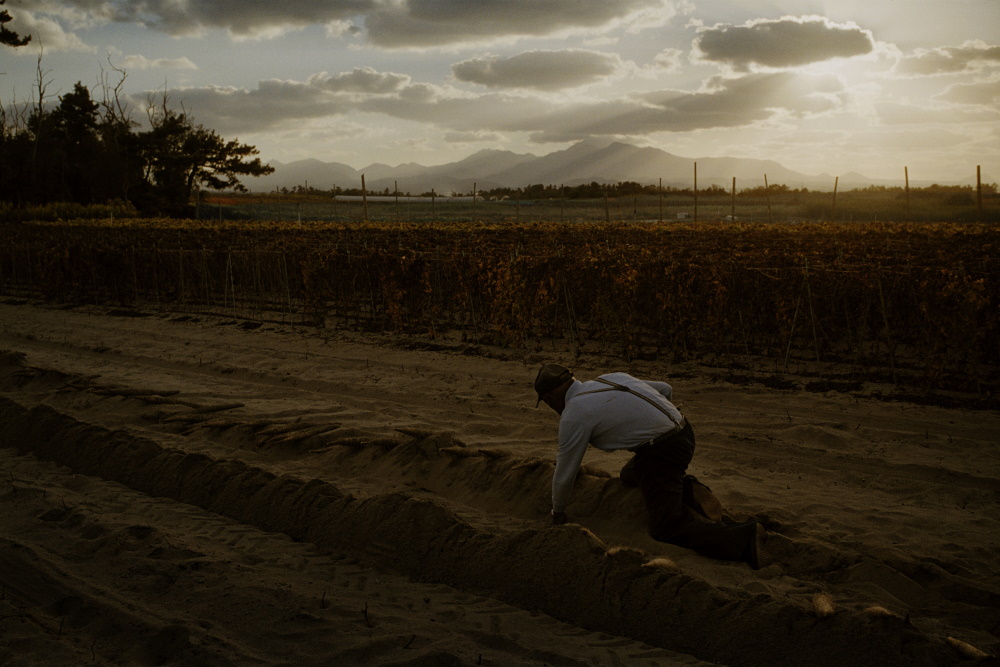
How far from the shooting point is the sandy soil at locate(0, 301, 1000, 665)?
3.78 m

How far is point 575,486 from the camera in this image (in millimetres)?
5598

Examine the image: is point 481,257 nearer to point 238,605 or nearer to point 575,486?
point 575,486

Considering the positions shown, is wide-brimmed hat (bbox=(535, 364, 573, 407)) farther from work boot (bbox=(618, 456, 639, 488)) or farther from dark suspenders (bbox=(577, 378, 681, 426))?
work boot (bbox=(618, 456, 639, 488))

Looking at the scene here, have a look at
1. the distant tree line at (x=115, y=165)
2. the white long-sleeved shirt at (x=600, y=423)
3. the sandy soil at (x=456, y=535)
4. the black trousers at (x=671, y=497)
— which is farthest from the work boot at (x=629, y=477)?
the distant tree line at (x=115, y=165)

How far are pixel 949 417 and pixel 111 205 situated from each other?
45554 millimetres

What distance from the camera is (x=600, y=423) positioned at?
4.61 metres

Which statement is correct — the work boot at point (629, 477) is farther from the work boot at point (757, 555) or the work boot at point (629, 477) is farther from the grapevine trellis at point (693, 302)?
the grapevine trellis at point (693, 302)

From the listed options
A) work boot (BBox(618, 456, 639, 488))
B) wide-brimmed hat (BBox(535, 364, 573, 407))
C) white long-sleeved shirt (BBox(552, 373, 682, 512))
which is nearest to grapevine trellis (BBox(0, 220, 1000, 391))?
work boot (BBox(618, 456, 639, 488))

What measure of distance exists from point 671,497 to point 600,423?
0.67 m

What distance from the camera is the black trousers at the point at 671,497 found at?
466 cm

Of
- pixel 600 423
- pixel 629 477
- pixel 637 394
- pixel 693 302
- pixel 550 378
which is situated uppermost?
pixel 693 302

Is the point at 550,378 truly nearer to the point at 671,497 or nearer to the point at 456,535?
the point at 671,497

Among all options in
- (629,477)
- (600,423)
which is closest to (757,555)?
(629,477)

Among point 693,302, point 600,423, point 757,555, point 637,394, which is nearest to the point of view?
point 757,555
